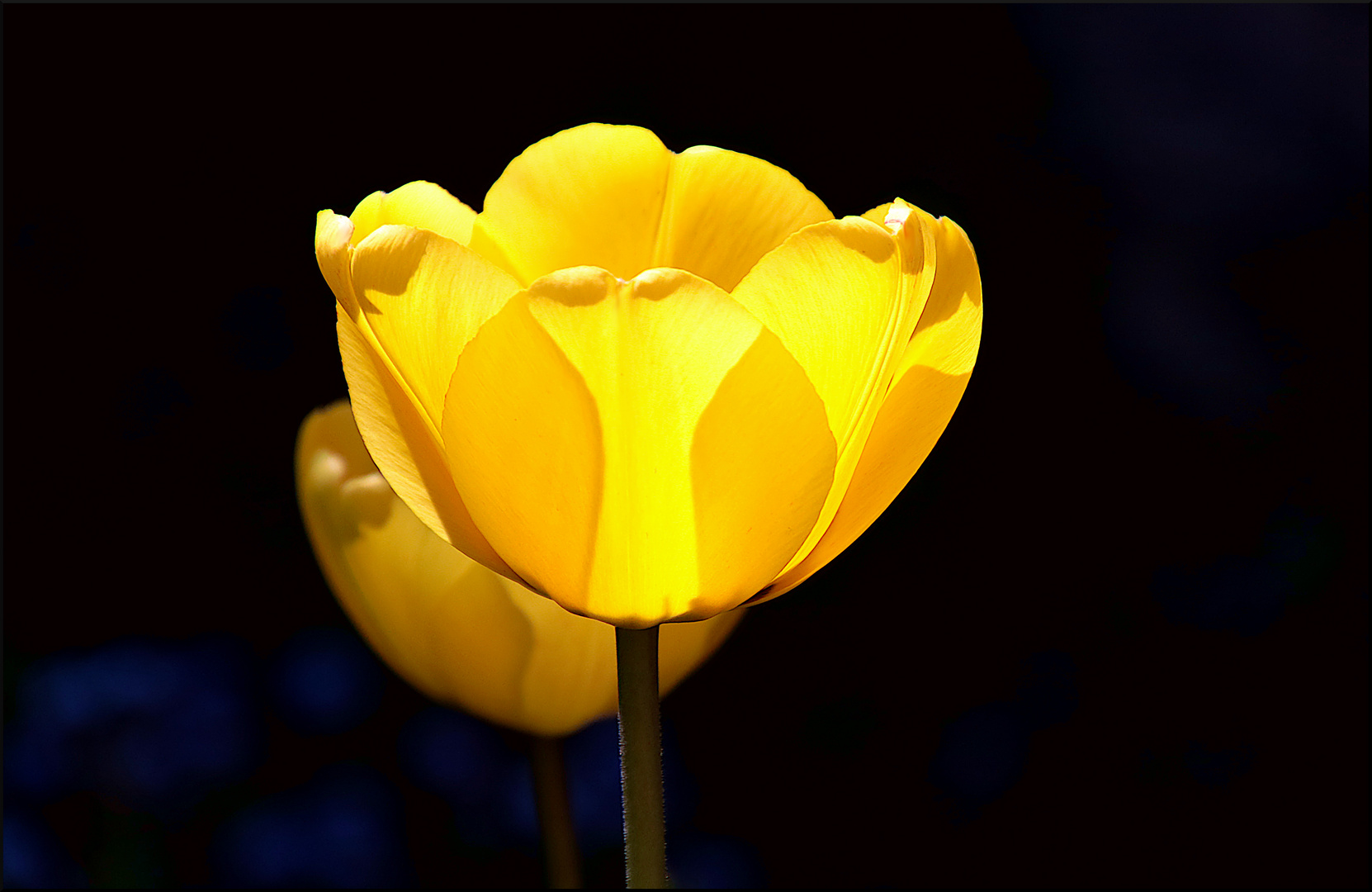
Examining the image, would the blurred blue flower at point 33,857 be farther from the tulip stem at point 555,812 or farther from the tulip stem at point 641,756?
the tulip stem at point 641,756

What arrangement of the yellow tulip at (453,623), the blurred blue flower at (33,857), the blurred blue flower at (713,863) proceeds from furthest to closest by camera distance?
the blurred blue flower at (713,863)
the blurred blue flower at (33,857)
the yellow tulip at (453,623)

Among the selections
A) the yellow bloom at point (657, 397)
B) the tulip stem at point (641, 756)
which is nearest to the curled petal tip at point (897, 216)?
the yellow bloom at point (657, 397)

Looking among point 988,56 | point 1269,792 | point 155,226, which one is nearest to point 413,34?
point 155,226

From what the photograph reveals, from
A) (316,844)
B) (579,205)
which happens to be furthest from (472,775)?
(579,205)

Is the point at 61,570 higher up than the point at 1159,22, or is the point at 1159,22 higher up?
the point at 1159,22

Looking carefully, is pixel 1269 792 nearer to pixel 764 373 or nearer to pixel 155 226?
pixel 764 373

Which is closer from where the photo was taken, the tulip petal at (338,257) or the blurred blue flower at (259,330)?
the tulip petal at (338,257)

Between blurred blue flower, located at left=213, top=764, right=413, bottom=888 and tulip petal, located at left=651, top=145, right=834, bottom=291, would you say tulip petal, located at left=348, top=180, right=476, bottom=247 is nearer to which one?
tulip petal, located at left=651, top=145, right=834, bottom=291

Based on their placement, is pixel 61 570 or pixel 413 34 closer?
pixel 413 34
